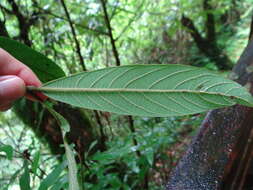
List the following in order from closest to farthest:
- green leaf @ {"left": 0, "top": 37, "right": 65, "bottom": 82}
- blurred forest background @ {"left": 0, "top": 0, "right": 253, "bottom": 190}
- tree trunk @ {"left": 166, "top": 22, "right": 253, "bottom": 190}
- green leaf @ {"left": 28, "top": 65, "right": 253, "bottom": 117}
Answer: green leaf @ {"left": 28, "top": 65, "right": 253, "bottom": 117} < green leaf @ {"left": 0, "top": 37, "right": 65, "bottom": 82} < tree trunk @ {"left": 166, "top": 22, "right": 253, "bottom": 190} < blurred forest background @ {"left": 0, "top": 0, "right": 253, "bottom": 190}

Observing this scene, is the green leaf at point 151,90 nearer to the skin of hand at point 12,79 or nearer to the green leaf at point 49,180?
the skin of hand at point 12,79

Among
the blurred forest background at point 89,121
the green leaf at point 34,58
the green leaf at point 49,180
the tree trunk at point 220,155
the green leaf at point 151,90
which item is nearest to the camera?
the green leaf at point 151,90

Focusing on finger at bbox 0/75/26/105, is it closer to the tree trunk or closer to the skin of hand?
the skin of hand

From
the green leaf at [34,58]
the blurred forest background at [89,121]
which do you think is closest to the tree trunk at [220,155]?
the blurred forest background at [89,121]

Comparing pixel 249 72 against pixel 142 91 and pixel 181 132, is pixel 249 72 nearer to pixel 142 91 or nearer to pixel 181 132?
pixel 142 91

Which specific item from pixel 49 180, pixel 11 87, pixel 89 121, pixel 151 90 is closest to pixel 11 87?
pixel 11 87

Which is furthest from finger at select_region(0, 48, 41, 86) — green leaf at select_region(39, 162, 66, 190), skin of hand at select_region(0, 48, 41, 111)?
green leaf at select_region(39, 162, 66, 190)
